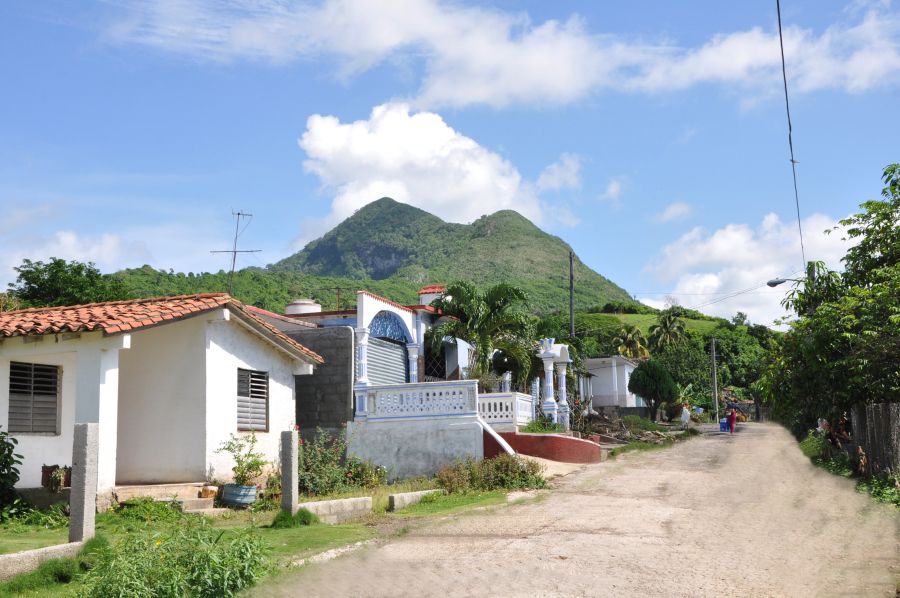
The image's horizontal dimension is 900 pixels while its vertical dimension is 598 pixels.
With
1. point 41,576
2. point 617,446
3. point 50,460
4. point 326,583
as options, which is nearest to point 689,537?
point 326,583

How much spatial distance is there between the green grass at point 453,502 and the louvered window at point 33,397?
22.3 ft

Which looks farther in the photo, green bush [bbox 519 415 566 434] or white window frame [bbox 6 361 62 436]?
green bush [bbox 519 415 566 434]

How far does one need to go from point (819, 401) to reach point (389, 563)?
38.7 feet

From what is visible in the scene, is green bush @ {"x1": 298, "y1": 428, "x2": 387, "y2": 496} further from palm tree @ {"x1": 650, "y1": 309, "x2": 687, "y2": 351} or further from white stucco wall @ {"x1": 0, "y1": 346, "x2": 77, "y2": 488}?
palm tree @ {"x1": 650, "y1": 309, "x2": 687, "y2": 351}

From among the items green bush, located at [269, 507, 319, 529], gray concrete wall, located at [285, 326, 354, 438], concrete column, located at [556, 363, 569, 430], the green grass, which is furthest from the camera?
concrete column, located at [556, 363, 569, 430]

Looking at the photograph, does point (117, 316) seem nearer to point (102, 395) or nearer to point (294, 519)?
point (102, 395)

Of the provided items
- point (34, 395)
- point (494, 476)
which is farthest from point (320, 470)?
point (34, 395)

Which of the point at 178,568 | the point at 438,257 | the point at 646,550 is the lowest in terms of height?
the point at 646,550

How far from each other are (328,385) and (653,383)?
3165 centimetres

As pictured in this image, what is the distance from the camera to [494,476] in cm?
1683

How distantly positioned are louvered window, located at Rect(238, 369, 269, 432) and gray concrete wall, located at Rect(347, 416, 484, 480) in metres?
2.38

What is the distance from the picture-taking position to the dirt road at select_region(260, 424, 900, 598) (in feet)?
26.2

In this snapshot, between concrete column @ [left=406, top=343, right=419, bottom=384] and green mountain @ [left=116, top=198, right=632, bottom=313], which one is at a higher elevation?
green mountain @ [left=116, top=198, right=632, bottom=313]

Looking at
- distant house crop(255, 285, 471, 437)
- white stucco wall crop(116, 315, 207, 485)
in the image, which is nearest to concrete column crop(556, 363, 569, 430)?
distant house crop(255, 285, 471, 437)
